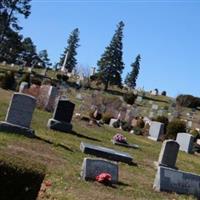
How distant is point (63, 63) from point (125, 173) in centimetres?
9742

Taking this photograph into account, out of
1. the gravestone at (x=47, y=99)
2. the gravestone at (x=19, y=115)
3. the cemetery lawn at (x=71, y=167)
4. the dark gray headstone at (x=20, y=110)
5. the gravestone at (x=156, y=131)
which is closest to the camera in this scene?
the cemetery lawn at (x=71, y=167)

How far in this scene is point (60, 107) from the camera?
78.1ft

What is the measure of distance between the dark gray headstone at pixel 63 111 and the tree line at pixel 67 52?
46.5 meters

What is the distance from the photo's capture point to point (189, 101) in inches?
2899

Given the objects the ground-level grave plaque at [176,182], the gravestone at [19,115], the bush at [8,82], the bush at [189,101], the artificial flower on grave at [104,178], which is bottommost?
the artificial flower on grave at [104,178]

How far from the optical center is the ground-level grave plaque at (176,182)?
15094 mm

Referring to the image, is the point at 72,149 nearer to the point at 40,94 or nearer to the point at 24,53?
the point at 40,94

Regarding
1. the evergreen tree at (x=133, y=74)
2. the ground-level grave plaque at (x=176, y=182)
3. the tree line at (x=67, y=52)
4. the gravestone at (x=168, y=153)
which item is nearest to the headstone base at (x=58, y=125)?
the gravestone at (x=168, y=153)

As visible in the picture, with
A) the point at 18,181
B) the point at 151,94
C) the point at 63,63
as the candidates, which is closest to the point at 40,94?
the point at 18,181

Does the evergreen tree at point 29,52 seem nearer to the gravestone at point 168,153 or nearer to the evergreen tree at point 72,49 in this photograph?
the evergreen tree at point 72,49

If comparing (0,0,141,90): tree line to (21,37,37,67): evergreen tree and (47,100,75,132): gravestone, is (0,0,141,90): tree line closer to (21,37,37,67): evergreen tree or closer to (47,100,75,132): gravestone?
(21,37,37,67): evergreen tree

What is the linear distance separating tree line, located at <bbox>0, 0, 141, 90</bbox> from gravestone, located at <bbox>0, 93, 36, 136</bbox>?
1998 inches

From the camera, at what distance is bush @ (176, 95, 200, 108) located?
241ft

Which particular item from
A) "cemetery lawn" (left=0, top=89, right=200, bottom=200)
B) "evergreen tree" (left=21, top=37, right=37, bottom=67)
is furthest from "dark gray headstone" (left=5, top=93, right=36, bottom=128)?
"evergreen tree" (left=21, top=37, right=37, bottom=67)
